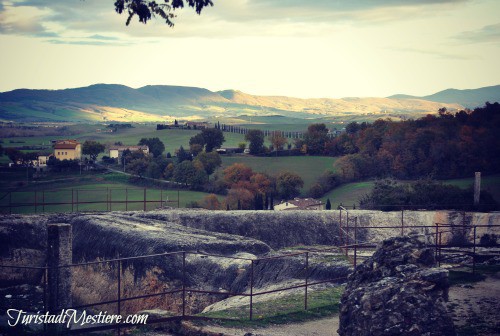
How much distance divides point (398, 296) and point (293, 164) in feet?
238

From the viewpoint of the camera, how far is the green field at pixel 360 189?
54719 millimetres

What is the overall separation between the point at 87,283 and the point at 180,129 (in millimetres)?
97468

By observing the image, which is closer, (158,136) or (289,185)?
(289,185)

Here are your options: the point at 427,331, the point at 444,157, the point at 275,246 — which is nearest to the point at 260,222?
the point at 275,246

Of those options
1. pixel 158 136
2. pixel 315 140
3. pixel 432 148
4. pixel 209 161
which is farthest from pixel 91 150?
pixel 432 148

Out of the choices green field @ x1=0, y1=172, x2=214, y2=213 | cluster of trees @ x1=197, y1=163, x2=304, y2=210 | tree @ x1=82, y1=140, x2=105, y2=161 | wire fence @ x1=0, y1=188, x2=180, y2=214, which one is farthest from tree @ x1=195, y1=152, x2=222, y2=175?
tree @ x1=82, y1=140, x2=105, y2=161

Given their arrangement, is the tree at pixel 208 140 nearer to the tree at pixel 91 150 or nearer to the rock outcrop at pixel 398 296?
the tree at pixel 91 150

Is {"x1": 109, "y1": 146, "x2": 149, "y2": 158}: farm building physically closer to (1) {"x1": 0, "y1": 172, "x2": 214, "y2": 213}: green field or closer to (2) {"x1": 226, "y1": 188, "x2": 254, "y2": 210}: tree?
(1) {"x1": 0, "y1": 172, "x2": 214, "y2": 213}: green field

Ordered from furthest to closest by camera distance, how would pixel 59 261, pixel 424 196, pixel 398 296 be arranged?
pixel 424 196
pixel 59 261
pixel 398 296

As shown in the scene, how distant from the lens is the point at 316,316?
16.5 meters

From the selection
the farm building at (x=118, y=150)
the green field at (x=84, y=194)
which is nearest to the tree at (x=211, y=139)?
the farm building at (x=118, y=150)

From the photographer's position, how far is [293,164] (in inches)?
3344

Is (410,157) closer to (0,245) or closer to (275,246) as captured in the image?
(275,246)

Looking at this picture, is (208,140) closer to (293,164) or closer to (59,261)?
(293,164)
